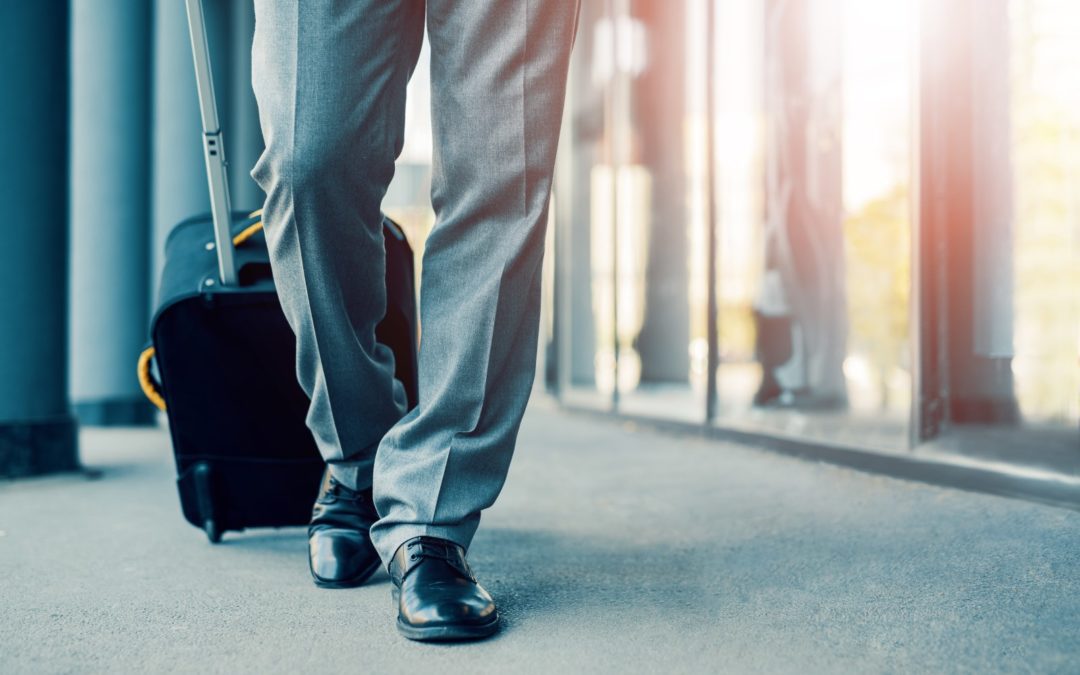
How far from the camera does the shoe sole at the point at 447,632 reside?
127cm

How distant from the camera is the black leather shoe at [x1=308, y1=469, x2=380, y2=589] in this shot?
1.58 m

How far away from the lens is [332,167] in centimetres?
137


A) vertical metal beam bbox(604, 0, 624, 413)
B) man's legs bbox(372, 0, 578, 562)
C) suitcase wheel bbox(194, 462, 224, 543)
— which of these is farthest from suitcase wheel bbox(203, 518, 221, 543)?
vertical metal beam bbox(604, 0, 624, 413)

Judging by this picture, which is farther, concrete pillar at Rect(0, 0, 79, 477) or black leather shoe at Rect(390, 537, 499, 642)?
concrete pillar at Rect(0, 0, 79, 477)

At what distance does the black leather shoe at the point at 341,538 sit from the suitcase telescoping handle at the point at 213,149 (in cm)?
41

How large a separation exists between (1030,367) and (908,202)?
57 cm

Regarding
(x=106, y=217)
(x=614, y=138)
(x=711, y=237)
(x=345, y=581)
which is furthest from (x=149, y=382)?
(x=614, y=138)

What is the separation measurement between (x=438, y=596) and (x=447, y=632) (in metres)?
0.05

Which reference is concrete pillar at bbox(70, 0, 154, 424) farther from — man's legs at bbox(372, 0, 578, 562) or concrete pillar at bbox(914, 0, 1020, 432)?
man's legs at bbox(372, 0, 578, 562)

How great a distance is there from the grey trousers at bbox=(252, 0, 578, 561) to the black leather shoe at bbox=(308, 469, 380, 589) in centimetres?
17

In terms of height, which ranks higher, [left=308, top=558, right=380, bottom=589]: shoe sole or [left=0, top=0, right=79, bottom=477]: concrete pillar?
[left=0, top=0, right=79, bottom=477]: concrete pillar

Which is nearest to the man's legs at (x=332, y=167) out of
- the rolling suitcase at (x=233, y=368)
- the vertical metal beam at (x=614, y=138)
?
the rolling suitcase at (x=233, y=368)

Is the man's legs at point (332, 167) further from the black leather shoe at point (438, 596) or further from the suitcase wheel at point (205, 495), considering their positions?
the suitcase wheel at point (205, 495)

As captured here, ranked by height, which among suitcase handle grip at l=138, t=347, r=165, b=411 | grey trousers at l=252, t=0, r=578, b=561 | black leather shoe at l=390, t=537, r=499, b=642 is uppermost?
grey trousers at l=252, t=0, r=578, b=561
